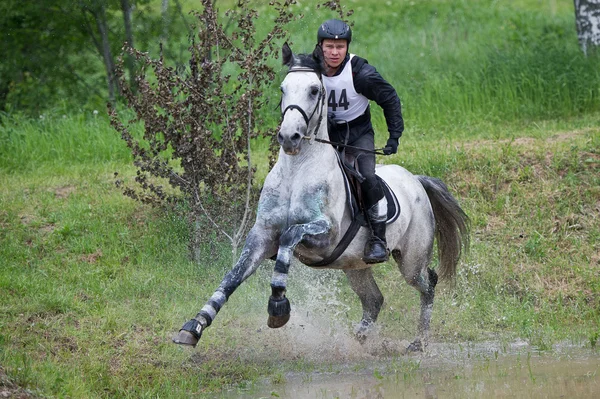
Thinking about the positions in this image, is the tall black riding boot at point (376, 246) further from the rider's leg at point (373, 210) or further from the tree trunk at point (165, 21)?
the tree trunk at point (165, 21)

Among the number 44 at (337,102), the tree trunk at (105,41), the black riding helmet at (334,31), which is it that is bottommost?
the tree trunk at (105,41)

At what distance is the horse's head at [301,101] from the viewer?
20.9 feet

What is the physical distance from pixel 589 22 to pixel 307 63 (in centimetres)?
877

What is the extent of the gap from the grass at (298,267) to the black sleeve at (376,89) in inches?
77.0

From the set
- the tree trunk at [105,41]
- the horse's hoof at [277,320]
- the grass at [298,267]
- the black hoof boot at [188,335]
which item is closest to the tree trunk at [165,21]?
the tree trunk at [105,41]

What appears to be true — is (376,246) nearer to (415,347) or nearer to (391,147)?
(391,147)

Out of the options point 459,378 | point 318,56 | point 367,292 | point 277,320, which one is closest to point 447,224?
point 367,292

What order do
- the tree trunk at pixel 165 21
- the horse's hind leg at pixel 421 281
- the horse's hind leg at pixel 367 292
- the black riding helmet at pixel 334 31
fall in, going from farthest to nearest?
the tree trunk at pixel 165 21 → the horse's hind leg at pixel 367 292 → the horse's hind leg at pixel 421 281 → the black riding helmet at pixel 334 31

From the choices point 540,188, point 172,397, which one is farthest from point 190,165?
point 540,188

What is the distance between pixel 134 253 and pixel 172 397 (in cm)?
351

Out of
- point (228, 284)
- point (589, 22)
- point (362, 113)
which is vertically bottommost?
point (228, 284)

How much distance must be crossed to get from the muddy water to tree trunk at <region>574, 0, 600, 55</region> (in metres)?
7.66

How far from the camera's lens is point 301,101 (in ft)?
21.6

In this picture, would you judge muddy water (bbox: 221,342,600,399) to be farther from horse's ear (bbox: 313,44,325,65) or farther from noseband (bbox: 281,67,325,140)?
horse's ear (bbox: 313,44,325,65)
